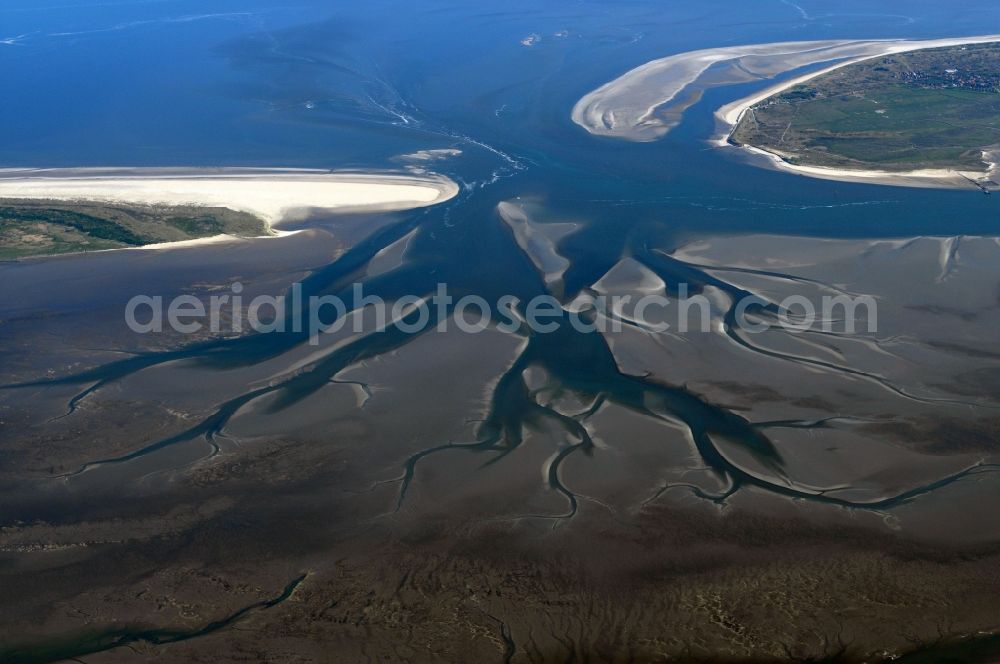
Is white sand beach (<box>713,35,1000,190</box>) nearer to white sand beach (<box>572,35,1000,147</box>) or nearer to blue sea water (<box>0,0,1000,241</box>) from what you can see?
white sand beach (<box>572,35,1000,147</box>)

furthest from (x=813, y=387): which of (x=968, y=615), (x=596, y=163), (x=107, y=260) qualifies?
(x=107, y=260)

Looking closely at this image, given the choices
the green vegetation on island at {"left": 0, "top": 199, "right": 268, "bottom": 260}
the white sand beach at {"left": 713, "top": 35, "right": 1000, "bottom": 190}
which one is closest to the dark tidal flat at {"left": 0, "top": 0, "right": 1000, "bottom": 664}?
the green vegetation on island at {"left": 0, "top": 199, "right": 268, "bottom": 260}

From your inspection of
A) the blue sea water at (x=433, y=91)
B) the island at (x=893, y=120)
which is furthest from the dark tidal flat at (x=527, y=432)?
the island at (x=893, y=120)

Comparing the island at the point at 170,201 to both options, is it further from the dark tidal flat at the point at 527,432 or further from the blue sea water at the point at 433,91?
the blue sea water at the point at 433,91

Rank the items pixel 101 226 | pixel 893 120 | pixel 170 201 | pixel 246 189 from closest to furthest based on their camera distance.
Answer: pixel 101 226, pixel 170 201, pixel 246 189, pixel 893 120

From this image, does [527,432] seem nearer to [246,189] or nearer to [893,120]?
[246,189]

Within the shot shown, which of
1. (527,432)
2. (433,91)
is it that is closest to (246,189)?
(433,91)

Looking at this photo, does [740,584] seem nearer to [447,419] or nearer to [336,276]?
[447,419]
